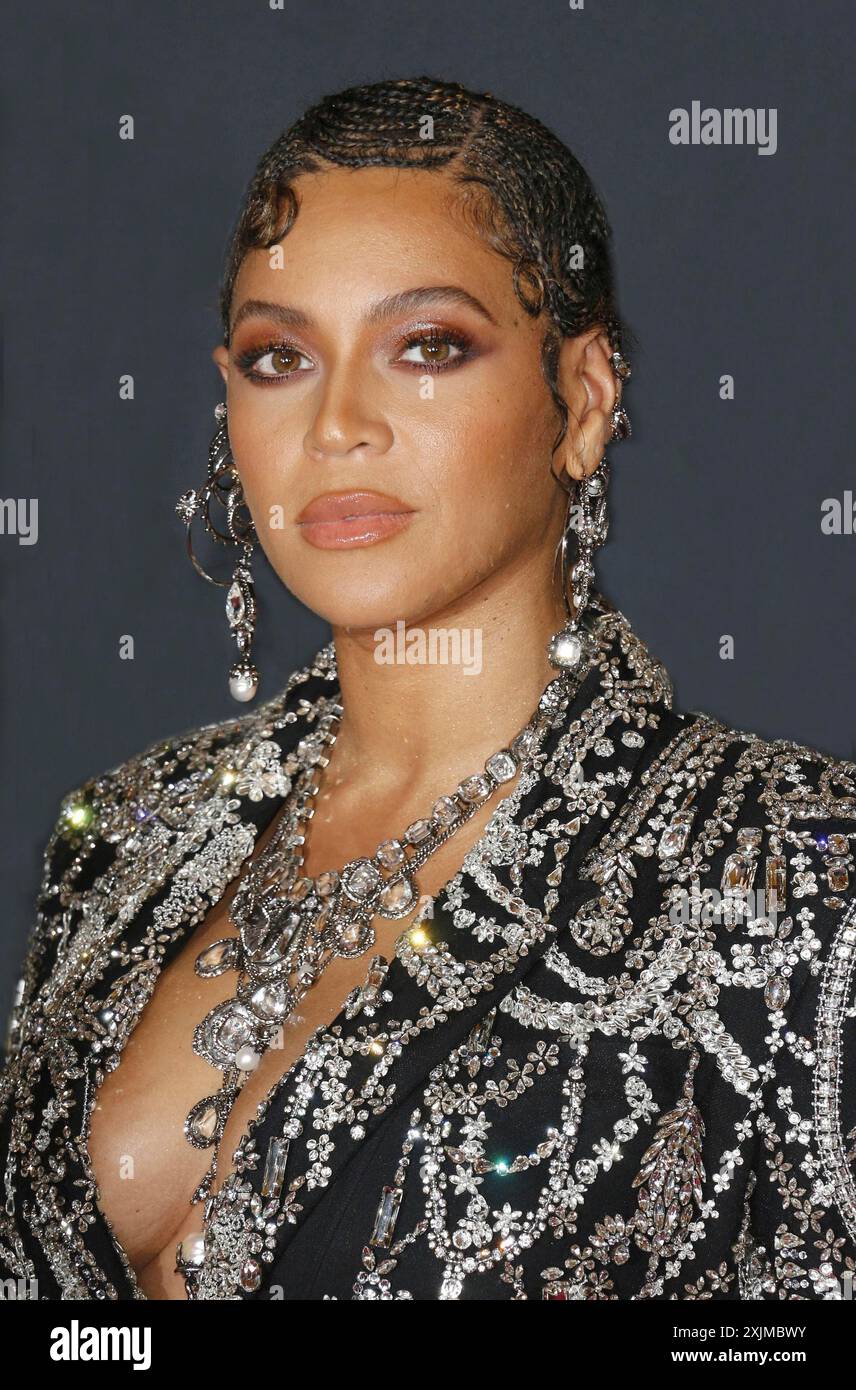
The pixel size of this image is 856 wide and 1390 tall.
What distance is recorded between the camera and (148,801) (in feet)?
9.66

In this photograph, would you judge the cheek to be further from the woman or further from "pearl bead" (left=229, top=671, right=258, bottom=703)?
"pearl bead" (left=229, top=671, right=258, bottom=703)

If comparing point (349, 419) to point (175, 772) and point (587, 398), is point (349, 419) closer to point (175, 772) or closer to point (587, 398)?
point (587, 398)

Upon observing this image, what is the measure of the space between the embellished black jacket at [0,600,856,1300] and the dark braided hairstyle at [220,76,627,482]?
57 centimetres

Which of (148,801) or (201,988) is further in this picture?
(148,801)

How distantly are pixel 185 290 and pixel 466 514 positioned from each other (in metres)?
1.15

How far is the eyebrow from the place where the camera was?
2.37 m

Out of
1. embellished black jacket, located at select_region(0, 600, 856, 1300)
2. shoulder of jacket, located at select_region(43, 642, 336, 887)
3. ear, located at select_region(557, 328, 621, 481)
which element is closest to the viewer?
embellished black jacket, located at select_region(0, 600, 856, 1300)

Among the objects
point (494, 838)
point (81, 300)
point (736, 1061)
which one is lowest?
point (736, 1061)

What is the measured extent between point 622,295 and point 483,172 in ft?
2.54

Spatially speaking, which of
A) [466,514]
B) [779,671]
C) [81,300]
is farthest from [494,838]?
[81,300]

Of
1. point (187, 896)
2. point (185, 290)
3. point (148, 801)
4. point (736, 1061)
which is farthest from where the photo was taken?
point (185, 290)

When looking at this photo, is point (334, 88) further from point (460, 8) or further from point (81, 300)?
point (81, 300)

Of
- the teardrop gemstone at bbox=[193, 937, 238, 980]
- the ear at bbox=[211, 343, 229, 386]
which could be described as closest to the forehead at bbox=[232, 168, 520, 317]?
the ear at bbox=[211, 343, 229, 386]

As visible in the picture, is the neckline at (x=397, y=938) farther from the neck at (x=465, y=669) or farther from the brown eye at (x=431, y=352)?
the brown eye at (x=431, y=352)
